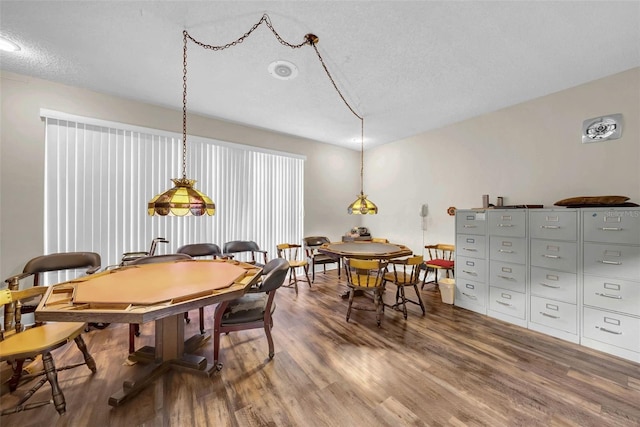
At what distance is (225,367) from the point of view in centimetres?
215

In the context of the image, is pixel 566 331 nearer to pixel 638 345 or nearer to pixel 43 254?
pixel 638 345

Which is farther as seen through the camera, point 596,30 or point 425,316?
point 425,316

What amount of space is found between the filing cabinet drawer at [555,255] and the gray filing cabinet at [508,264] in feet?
0.33

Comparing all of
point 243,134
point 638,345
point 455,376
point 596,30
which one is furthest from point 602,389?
point 243,134

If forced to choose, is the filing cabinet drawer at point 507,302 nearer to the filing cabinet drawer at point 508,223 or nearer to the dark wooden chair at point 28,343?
the filing cabinet drawer at point 508,223

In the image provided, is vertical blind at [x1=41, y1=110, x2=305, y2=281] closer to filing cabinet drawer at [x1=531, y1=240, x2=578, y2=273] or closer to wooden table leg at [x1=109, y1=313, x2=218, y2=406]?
wooden table leg at [x1=109, y1=313, x2=218, y2=406]

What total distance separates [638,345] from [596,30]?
2913mm

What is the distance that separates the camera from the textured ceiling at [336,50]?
6.21ft

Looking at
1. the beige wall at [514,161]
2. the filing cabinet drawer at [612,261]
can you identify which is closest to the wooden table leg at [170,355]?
the filing cabinet drawer at [612,261]

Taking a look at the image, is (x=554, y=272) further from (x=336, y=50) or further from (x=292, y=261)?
(x=292, y=261)

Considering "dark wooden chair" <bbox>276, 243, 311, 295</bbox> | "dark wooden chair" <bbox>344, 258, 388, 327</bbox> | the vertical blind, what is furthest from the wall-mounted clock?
the vertical blind

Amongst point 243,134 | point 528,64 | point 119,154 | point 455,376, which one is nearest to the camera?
point 455,376

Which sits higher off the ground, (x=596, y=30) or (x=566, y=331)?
(x=596, y=30)

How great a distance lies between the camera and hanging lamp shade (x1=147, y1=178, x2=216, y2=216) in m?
1.90
